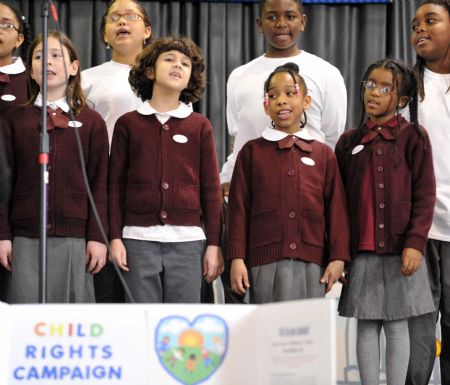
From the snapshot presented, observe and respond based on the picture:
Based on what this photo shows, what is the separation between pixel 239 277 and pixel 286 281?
17 centimetres

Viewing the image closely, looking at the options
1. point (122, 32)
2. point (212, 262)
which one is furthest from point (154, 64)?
point (212, 262)

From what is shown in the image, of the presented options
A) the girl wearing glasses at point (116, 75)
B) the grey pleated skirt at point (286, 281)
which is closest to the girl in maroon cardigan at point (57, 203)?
the girl wearing glasses at point (116, 75)

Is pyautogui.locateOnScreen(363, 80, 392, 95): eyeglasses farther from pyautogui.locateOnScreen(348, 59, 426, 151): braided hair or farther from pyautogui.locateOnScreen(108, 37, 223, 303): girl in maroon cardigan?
pyautogui.locateOnScreen(108, 37, 223, 303): girl in maroon cardigan

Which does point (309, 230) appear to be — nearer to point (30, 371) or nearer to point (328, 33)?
point (30, 371)

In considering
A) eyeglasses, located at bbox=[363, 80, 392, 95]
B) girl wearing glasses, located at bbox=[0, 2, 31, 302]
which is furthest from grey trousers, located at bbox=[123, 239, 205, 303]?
eyeglasses, located at bbox=[363, 80, 392, 95]

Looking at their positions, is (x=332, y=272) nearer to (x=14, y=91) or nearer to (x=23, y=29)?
(x=14, y=91)

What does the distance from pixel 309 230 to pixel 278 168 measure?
A: 248 mm

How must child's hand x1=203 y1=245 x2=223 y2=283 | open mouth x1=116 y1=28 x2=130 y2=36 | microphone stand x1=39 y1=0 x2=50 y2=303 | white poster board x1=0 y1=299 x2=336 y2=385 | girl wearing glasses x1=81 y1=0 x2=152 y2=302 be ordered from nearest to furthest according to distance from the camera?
white poster board x1=0 y1=299 x2=336 y2=385, microphone stand x1=39 y1=0 x2=50 y2=303, child's hand x1=203 y1=245 x2=223 y2=283, girl wearing glasses x1=81 y1=0 x2=152 y2=302, open mouth x1=116 y1=28 x2=130 y2=36

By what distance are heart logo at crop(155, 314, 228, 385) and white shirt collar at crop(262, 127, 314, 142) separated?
1207mm

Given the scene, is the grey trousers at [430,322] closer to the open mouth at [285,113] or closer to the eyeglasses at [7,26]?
the open mouth at [285,113]

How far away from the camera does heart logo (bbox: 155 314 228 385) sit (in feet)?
7.47

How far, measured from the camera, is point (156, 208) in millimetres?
3254

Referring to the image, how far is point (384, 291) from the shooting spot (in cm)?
327

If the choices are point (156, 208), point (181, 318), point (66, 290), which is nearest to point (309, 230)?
point (156, 208)
